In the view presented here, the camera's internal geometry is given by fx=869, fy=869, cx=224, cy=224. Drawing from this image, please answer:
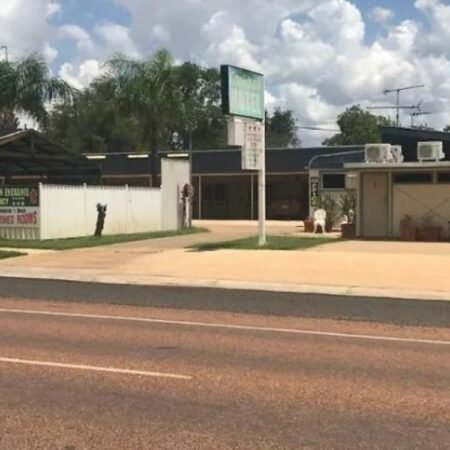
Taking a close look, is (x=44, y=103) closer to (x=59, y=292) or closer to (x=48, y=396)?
(x=59, y=292)

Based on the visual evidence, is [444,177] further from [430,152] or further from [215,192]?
[215,192]

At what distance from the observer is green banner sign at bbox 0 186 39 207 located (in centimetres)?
2600

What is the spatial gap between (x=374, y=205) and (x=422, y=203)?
5.51 feet

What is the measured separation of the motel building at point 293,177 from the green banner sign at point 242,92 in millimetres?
5074

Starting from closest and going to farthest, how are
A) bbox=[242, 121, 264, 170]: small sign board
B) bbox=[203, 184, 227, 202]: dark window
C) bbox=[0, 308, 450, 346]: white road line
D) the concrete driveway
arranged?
bbox=[0, 308, 450, 346]: white road line < the concrete driveway < bbox=[242, 121, 264, 170]: small sign board < bbox=[203, 184, 227, 202]: dark window

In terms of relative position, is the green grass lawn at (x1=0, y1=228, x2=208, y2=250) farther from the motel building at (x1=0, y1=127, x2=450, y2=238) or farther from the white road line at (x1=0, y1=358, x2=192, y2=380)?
the white road line at (x1=0, y1=358, x2=192, y2=380)

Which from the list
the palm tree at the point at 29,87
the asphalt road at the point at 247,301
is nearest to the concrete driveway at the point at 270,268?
the asphalt road at the point at 247,301

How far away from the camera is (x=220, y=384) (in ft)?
24.3

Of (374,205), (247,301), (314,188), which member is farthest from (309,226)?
(247,301)

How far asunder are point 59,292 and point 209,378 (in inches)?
311

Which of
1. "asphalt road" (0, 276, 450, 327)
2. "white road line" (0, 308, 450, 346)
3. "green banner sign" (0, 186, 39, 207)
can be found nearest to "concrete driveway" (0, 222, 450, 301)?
"asphalt road" (0, 276, 450, 327)

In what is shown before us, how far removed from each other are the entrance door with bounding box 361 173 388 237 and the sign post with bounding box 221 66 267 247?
605 centimetres

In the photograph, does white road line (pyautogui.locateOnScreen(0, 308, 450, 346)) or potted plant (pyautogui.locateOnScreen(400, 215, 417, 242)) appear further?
potted plant (pyautogui.locateOnScreen(400, 215, 417, 242))

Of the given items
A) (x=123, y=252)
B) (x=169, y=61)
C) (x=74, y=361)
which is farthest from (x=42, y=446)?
(x=169, y=61)
